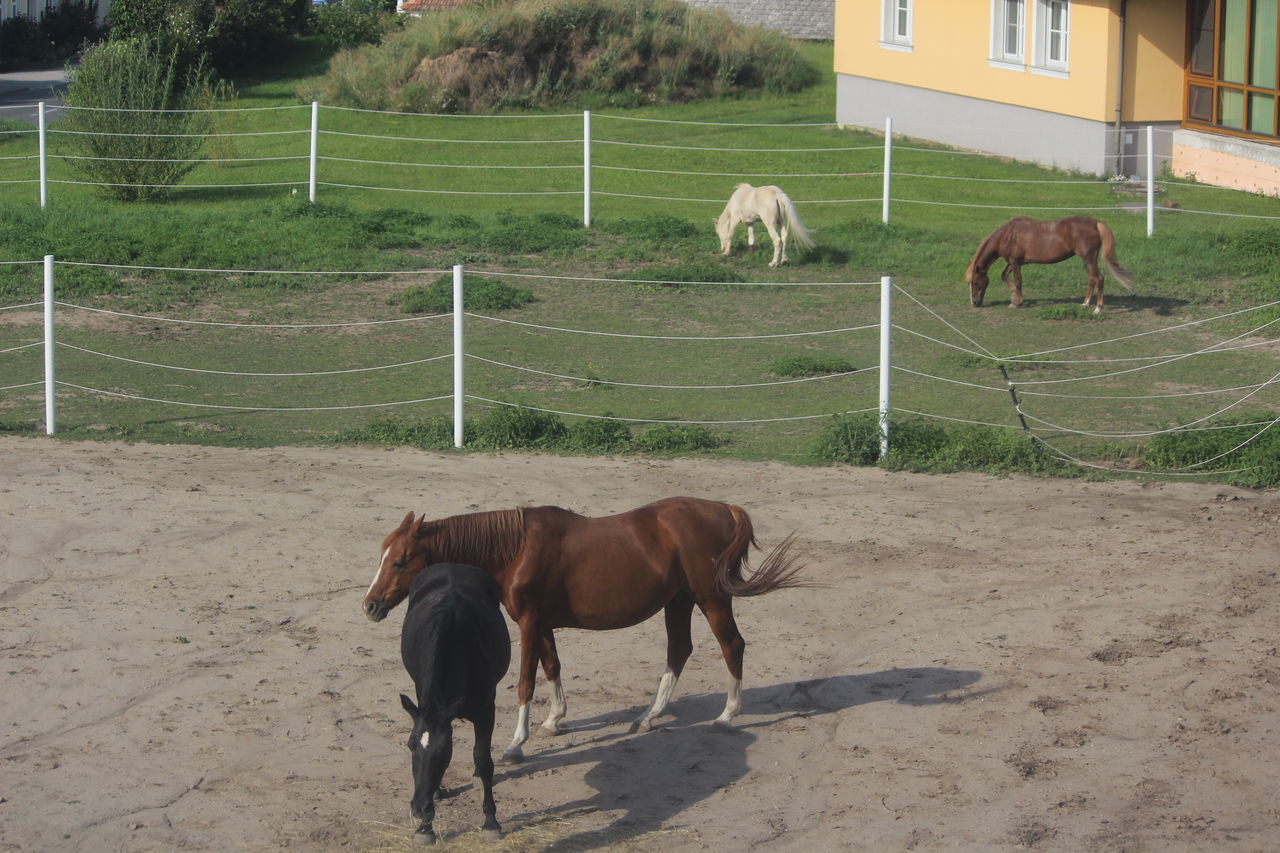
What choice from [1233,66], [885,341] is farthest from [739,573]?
[1233,66]

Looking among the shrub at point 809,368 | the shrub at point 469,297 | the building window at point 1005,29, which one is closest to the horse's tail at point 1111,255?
the shrub at point 809,368

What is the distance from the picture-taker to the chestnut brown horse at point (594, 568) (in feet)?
22.7

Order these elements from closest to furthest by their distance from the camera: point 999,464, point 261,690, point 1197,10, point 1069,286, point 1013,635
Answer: point 261,690 < point 1013,635 < point 999,464 < point 1069,286 < point 1197,10

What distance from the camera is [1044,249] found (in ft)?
53.4

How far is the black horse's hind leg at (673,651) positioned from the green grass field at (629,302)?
4.63 meters

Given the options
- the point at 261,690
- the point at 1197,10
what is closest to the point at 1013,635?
the point at 261,690

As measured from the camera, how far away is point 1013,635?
838 centimetres

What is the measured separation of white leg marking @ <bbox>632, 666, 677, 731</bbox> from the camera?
7.38m

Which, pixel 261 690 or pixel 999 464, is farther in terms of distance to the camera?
pixel 999 464

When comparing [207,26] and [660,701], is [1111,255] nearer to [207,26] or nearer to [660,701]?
[660,701]

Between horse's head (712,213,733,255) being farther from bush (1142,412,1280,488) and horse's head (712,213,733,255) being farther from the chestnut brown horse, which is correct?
the chestnut brown horse

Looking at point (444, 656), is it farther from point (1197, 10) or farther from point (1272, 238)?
point (1197, 10)

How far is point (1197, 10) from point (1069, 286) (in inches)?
285

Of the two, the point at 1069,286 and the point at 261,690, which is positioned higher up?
the point at 1069,286
